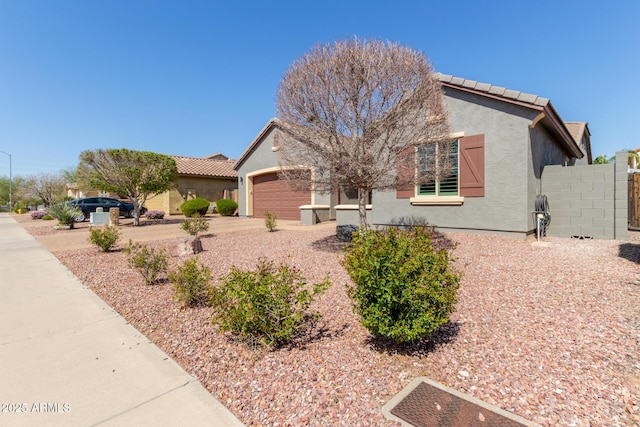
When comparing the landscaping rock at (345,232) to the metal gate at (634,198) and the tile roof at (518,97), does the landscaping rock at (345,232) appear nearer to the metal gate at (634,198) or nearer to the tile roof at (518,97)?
the tile roof at (518,97)

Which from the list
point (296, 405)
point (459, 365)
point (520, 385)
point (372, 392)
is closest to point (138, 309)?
point (296, 405)

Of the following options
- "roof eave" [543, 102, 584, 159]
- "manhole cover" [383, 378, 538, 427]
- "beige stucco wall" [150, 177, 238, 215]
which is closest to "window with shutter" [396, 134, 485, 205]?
"roof eave" [543, 102, 584, 159]

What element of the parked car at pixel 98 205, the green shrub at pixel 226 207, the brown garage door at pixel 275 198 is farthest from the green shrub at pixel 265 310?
the parked car at pixel 98 205

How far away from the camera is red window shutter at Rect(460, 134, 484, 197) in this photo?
9.39 m

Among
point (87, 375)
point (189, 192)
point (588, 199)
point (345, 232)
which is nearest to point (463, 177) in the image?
point (588, 199)

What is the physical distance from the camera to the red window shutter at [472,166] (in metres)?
9.39

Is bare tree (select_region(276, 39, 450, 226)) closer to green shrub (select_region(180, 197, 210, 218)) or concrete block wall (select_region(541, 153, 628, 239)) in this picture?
concrete block wall (select_region(541, 153, 628, 239))

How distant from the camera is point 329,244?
9195mm

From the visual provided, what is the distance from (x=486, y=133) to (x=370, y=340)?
8332mm

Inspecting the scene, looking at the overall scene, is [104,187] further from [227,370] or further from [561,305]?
[561,305]

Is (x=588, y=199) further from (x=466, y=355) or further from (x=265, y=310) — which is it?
(x=265, y=310)

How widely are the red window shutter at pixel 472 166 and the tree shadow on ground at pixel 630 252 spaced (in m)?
3.40

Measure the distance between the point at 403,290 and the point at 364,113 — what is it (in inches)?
194

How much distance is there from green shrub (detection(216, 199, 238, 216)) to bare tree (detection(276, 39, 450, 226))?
A: 1662 centimetres
